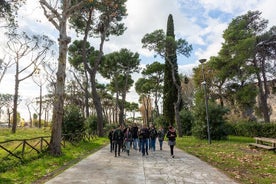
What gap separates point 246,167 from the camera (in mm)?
9836

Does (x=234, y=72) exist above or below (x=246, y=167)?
above

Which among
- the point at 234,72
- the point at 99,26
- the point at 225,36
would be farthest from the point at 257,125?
the point at 99,26

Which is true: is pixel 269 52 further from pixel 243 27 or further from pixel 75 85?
pixel 75 85

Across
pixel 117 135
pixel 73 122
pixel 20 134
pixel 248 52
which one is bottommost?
pixel 20 134

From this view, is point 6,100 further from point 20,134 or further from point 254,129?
point 254,129

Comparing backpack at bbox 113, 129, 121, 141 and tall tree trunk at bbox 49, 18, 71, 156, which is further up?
tall tree trunk at bbox 49, 18, 71, 156

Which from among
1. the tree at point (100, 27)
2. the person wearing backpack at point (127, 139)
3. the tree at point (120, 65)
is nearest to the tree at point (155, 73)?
the tree at point (120, 65)

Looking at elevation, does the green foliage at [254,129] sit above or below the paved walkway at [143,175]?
above

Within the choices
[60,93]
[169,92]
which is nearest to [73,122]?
[60,93]

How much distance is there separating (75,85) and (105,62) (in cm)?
1062

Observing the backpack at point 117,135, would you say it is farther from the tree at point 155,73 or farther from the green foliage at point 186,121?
the tree at point 155,73

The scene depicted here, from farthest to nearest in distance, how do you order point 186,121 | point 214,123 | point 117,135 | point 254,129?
1. point 186,121
2. point 254,129
3. point 214,123
4. point 117,135

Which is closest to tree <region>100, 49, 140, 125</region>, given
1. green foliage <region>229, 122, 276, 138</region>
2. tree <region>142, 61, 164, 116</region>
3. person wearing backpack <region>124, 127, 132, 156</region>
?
tree <region>142, 61, 164, 116</region>

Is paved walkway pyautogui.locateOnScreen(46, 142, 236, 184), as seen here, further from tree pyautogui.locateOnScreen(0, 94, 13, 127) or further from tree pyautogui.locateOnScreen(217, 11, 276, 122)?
tree pyautogui.locateOnScreen(0, 94, 13, 127)
